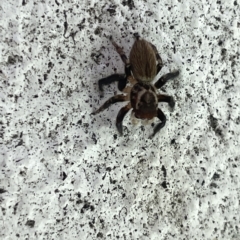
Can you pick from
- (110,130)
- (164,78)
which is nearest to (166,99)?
(164,78)

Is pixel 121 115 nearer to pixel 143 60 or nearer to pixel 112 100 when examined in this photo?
pixel 112 100

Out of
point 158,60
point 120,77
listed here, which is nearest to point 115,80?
point 120,77

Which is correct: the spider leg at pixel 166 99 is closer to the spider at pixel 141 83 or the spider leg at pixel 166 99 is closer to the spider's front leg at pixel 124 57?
the spider at pixel 141 83

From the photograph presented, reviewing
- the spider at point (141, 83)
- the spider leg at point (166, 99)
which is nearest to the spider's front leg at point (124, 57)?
the spider at point (141, 83)

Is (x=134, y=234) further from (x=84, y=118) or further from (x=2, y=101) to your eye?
(x=2, y=101)

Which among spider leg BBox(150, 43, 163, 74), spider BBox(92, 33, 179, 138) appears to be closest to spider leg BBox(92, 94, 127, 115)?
spider BBox(92, 33, 179, 138)

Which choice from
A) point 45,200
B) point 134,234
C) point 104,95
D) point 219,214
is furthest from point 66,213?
point 219,214

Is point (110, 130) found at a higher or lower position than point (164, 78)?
lower
